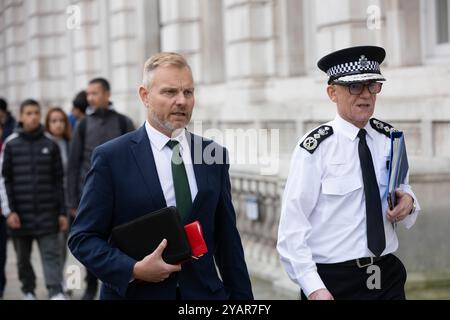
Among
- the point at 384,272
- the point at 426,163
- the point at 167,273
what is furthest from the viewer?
the point at 426,163

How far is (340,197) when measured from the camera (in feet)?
→ 14.9

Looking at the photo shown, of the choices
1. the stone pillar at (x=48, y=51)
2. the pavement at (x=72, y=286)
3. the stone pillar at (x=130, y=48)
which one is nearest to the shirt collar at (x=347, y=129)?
the pavement at (x=72, y=286)

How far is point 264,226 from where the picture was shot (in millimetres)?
10281

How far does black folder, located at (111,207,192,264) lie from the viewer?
3957mm

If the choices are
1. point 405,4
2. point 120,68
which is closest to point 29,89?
point 120,68

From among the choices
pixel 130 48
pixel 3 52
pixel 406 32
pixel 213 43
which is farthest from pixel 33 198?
pixel 3 52

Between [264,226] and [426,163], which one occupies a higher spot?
[426,163]

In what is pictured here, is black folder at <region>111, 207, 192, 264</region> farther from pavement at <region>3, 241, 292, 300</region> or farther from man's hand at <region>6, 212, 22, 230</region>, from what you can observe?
man's hand at <region>6, 212, 22, 230</region>

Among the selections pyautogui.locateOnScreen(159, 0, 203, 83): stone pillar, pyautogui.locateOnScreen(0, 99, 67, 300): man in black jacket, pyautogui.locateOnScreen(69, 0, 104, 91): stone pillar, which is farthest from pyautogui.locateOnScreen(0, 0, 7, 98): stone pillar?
pyautogui.locateOnScreen(0, 99, 67, 300): man in black jacket

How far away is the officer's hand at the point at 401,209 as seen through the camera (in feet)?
14.9

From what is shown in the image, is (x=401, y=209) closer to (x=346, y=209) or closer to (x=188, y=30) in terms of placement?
(x=346, y=209)

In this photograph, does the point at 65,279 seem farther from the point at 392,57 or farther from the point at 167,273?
the point at 167,273

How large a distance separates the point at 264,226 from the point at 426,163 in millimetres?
2521
